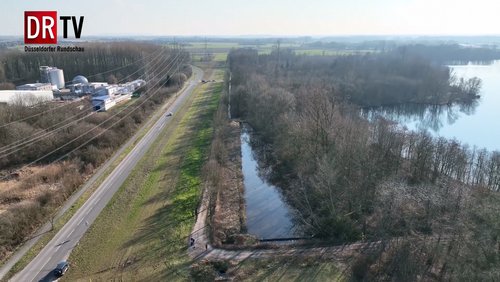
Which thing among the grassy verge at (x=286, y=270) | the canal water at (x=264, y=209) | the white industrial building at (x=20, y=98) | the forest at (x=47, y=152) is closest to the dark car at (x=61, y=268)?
the forest at (x=47, y=152)

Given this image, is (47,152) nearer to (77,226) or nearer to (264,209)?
(77,226)

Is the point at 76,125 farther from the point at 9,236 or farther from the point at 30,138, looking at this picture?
the point at 9,236

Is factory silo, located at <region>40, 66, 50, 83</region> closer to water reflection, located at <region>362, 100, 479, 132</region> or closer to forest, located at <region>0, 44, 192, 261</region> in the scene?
forest, located at <region>0, 44, 192, 261</region>

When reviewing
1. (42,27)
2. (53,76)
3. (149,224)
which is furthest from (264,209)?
(53,76)

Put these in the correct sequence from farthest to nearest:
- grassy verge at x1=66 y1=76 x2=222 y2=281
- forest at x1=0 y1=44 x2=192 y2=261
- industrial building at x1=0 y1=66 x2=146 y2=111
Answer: industrial building at x1=0 y1=66 x2=146 y2=111 → forest at x1=0 y1=44 x2=192 y2=261 → grassy verge at x1=66 y1=76 x2=222 y2=281

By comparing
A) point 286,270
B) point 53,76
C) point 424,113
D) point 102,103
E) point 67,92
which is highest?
point 53,76

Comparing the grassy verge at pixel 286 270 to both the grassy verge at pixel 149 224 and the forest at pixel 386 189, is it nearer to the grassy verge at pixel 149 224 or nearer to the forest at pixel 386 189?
the forest at pixel 386 189

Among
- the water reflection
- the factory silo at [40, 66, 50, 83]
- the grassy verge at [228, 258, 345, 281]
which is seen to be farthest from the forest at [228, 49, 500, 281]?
the factory silo at [40, 66, 50, 83]
